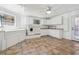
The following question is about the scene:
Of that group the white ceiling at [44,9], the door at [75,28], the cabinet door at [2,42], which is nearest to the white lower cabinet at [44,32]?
the white ceiling at [44,9]

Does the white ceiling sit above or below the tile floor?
above

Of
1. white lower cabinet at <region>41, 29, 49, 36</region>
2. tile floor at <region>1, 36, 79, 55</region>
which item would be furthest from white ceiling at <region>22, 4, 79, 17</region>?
tile floor at <region>1, 36, 79, 55</region>

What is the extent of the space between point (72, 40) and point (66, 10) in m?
0.95

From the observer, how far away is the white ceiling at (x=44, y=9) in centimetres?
240

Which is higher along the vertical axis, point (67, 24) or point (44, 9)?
point (44, 9)

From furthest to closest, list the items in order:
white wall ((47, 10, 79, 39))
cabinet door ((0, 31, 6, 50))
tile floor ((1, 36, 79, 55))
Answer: white wall ((47, 10, 79, 39)), tile floor ((1, 36, 79, 55)), cabinet door ((0, 31, 6, 50))

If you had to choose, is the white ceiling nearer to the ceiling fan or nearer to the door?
the ceiling fan

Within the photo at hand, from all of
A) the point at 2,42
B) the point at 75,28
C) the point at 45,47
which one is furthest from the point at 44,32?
the point at 2,42

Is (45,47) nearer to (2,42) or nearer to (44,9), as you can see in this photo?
(44,9)

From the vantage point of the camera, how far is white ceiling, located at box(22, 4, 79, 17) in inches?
94.5

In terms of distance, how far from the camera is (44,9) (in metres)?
2.54

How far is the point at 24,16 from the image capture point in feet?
8.34
